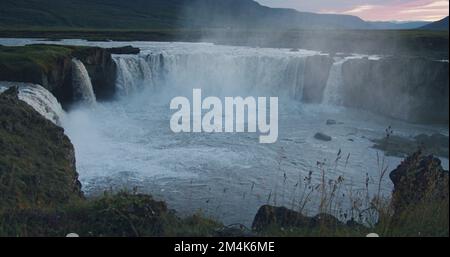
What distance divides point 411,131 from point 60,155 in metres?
19.7

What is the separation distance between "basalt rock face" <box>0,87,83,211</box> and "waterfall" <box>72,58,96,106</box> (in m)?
16.3

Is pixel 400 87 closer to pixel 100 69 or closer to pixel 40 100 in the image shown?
pixel 100 69

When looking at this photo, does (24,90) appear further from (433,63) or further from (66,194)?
(433,63)

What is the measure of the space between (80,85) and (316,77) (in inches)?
860

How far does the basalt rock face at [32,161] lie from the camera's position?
31.9ft

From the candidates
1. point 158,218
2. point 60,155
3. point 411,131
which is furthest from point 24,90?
point 411,131

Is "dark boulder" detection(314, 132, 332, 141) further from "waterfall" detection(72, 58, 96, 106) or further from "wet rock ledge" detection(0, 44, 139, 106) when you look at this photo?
"waterfall" detection(72, 58, 96, 106)

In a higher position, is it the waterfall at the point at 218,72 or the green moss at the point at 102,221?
the waterfall at the point at 218,72

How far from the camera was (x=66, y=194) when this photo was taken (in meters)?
11.1

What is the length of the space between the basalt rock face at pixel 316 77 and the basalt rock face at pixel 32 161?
3058 cm

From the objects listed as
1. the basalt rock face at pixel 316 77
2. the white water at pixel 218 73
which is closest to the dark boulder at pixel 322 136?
the basalt rock face at pixel 316 77

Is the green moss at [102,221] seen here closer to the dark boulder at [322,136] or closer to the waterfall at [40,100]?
the waterfall at [40,100]

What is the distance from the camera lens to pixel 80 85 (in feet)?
111

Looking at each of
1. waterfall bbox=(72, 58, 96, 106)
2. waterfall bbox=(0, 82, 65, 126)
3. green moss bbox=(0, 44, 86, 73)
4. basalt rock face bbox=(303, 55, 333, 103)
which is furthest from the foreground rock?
basalt rock face bbox=(303, 55, 333, 103)
